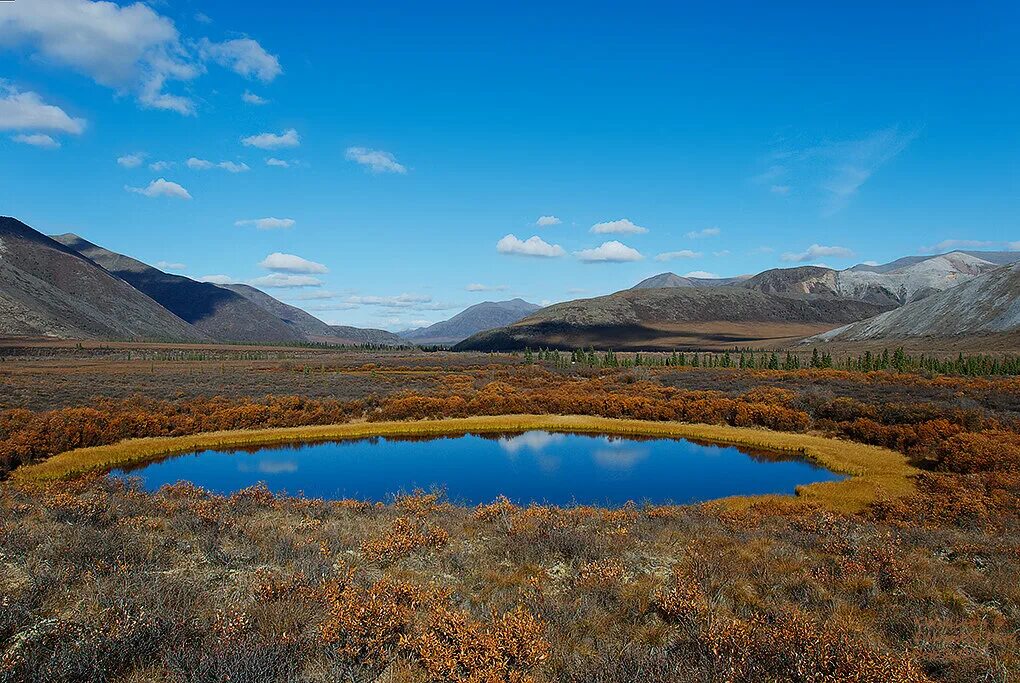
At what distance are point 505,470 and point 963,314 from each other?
145127mm

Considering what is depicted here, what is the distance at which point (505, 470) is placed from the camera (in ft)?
89.9

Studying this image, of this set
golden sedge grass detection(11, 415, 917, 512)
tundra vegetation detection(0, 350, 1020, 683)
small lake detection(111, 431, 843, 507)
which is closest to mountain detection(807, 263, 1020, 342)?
golden sedge grass detection(11, 415, 917, 512)

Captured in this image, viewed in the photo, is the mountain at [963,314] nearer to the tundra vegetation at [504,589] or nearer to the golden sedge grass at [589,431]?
the golden sedge grass at [589,431]

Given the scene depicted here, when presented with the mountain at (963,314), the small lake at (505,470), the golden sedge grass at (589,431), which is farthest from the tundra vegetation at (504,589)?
the mountain at (963,314)

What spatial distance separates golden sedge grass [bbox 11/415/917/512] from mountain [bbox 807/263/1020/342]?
10394 centimetres

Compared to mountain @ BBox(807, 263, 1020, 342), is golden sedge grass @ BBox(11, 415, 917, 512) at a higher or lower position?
lower

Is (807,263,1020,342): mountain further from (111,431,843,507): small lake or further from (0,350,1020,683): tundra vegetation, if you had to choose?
(0,350,1020,683): tundra vegetation

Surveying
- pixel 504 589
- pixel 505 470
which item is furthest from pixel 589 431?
pixel 504 589

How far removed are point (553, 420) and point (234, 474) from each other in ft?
71.9

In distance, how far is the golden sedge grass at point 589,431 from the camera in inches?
887

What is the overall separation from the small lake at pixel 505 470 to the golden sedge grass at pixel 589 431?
115cm

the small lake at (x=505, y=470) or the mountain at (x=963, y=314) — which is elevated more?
the mountain at (x=963, y=314)

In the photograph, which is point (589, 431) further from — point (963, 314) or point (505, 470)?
point (963, 314)

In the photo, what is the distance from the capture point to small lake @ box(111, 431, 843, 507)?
76.7 ft
